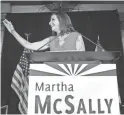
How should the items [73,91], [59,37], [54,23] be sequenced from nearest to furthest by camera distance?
[73,91]
[59,37]
[54,23]

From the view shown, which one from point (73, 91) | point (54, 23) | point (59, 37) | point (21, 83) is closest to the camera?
point (73, 91)

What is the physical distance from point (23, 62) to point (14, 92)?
339mm

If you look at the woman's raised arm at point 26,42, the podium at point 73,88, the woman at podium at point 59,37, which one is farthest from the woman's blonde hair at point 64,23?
the podium at point 73,88

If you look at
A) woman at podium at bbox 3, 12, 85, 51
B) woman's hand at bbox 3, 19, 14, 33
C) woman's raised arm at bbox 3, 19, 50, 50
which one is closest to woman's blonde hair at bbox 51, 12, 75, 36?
woman at podium at bbox 3, 12, 85, 51

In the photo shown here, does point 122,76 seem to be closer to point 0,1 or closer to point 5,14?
point 5,14

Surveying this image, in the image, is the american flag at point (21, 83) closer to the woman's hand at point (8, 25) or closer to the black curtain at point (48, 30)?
the black curtain at point (48, 30)

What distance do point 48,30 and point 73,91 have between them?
175 centimetres

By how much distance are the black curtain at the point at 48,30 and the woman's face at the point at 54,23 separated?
1.9 inches

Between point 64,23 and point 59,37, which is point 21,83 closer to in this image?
point 59,37

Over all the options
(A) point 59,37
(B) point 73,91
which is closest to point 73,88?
(B) point 73,91

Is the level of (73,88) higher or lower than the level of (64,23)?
lower

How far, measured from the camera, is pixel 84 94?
1.14 m

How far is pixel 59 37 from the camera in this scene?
2732 mm

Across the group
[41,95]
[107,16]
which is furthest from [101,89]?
[107,16]
